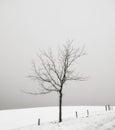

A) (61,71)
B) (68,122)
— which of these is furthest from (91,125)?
(61,71)

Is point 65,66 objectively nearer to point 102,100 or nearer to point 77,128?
point 77,128

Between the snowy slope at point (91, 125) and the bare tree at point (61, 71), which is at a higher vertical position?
the bare tree at point (61, 71)

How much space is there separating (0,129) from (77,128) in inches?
733

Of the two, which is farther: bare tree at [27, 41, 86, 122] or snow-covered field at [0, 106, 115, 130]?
bare tree at [27, 41, 86, 122]

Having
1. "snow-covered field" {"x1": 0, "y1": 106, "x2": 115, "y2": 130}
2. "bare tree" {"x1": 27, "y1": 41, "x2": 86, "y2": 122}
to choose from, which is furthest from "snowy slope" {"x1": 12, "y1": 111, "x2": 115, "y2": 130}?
"bare tree" {"x1": 27, "y1": 41, "x2": 86, "y2": 122}

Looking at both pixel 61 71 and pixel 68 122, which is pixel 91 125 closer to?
pixel 68 122

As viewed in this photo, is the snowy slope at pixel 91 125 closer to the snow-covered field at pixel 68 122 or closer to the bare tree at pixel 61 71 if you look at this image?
the snow-covered field at pixel 68 122

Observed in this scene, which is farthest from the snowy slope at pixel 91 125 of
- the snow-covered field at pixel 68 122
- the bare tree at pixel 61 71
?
the bare tree at pixel 61 71

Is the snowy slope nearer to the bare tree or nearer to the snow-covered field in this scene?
the snow-covered field

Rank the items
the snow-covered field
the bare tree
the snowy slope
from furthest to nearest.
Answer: the bare tree, the snow-covered field, the snowy slope

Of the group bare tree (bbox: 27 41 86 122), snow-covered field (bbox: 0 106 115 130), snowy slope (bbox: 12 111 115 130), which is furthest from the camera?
bare tree (bbox: 27 41 86 122)

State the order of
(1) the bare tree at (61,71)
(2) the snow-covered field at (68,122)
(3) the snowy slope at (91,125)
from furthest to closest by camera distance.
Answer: (1) the bare tree at (61,71) → (2) the snow-covered field at (68,122) → (3) the snowy slope at (91,125)

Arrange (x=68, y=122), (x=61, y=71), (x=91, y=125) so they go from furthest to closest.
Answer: (x=61, y=71) → (x=68, y=122) → (x=91, y=125)

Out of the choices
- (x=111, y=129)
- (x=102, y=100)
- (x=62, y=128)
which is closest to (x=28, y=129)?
(x=62, y=128)
